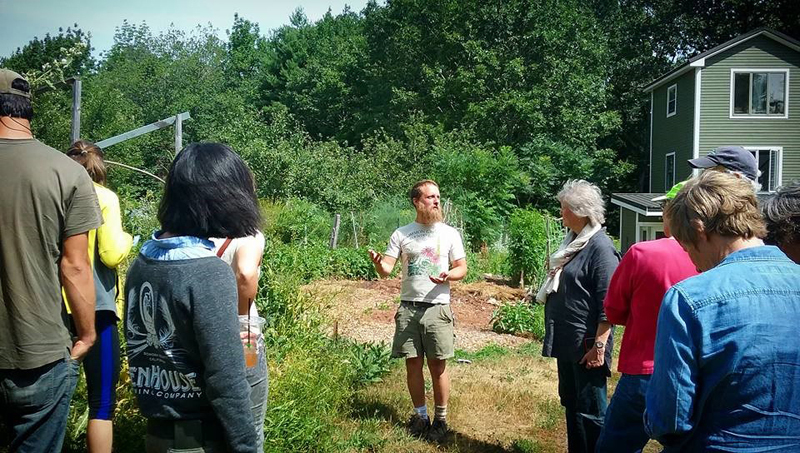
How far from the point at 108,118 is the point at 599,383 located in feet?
103

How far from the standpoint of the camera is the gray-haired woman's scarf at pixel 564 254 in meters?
4.08

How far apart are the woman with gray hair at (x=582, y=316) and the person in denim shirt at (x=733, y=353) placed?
1.90m

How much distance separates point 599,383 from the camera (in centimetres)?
393

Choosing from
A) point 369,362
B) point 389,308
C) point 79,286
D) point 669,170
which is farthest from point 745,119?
point 79,286

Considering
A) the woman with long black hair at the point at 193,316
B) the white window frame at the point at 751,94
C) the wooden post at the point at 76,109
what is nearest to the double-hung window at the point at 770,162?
the white window frame at the point at 751,94

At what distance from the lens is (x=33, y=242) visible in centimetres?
248

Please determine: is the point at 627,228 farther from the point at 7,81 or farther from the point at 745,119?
the point at 7,81

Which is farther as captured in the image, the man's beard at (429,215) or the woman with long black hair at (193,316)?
the man's beard at (429,215)

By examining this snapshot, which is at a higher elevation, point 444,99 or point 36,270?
point 444,99

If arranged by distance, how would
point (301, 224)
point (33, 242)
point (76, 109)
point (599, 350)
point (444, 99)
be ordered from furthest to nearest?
1. point (444, 99)
2. point (301, 224)
3. point (76, 109)
4. point (599, 350)
5. point (33, 242)

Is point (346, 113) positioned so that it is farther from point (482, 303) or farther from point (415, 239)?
point (415, 239)

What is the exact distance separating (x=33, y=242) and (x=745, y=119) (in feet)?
86.0

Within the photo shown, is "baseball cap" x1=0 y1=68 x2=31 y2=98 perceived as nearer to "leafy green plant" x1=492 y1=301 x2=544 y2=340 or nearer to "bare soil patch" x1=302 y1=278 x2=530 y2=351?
"bare soil patch" x1=302 y1=278 x2=530 y2=351

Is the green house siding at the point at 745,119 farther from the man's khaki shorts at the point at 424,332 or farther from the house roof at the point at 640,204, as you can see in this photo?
the man's khaki shorts at the point at 424,332
